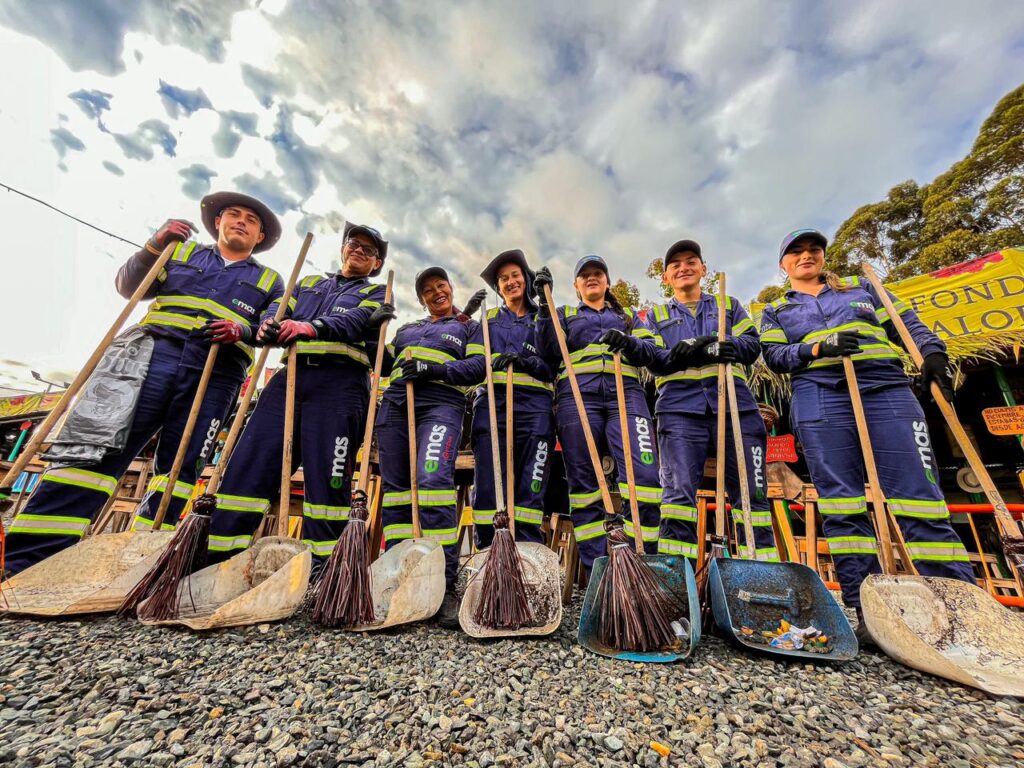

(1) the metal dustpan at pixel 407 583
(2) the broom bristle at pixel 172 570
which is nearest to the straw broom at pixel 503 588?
(1) the metal dustpan at pixel 407 583

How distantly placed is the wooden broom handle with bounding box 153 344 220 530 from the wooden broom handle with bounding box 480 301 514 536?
1.67m

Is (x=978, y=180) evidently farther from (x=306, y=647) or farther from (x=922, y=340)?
(x=306, y=647)

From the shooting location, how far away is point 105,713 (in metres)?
1.23

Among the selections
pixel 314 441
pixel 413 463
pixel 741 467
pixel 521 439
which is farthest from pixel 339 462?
pixel 741 467

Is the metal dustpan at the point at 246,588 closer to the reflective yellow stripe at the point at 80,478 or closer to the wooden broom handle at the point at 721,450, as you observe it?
the reflective yellow stripe at the point at 80,478

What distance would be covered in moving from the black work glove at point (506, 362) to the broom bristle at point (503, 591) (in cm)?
119

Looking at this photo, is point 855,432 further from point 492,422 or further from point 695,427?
point 492,422

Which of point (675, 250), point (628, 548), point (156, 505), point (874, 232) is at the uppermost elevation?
point (874, 232)

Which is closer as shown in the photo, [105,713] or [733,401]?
[105,713]

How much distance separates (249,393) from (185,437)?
396mm

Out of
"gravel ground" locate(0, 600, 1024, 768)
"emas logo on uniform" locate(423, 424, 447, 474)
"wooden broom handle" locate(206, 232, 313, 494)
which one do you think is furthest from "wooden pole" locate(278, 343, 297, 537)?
"emas logo on uniform" locate(423, 424, 447, 474)

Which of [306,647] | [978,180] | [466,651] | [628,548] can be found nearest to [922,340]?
[628,548]

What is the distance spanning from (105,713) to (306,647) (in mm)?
661

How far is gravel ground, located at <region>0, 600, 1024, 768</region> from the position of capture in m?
1.14
